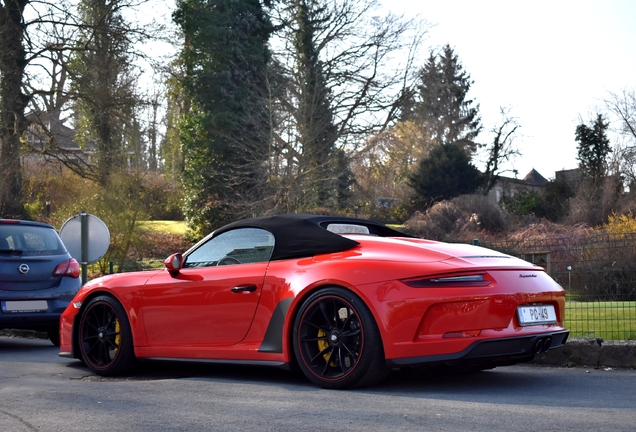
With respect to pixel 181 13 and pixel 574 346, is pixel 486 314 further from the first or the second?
pixel 181 13

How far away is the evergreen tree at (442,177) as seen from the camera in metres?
50.8

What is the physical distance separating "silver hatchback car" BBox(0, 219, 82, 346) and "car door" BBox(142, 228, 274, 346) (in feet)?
11.7

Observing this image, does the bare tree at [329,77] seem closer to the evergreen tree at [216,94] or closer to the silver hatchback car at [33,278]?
the evergreen tree at [216,94]

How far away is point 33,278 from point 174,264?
13.5ft

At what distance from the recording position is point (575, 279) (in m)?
9.50

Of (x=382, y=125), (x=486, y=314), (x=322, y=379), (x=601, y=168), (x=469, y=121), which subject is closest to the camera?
(x=486, y=314)

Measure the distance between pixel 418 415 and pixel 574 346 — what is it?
10.5ft

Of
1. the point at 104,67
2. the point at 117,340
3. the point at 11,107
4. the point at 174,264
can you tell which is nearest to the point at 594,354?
the point at 174,264

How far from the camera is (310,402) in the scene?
210 inches

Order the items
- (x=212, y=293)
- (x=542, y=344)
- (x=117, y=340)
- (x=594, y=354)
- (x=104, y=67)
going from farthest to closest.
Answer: (x=104, y=67)
(x=594, y=354)
(x=117, y=340)
(x=212, y=293)
(x=542, y=344)

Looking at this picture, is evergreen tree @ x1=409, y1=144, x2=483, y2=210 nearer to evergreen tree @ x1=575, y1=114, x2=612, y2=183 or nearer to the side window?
evergreen tree @ x1=575, y1=114, x2=612, y2=183

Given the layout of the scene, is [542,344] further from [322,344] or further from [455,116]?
[455,116]

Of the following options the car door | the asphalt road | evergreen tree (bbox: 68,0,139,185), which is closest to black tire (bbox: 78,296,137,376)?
the asphalt road

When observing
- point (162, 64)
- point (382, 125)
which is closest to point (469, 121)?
point (382, 125)
